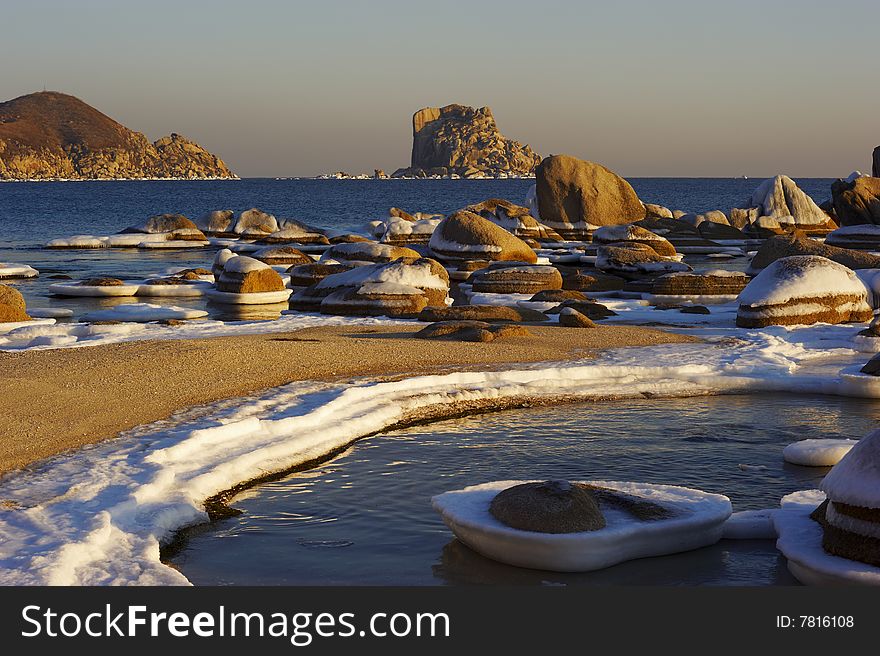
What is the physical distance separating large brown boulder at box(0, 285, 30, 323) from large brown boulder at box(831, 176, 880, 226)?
1611 inches

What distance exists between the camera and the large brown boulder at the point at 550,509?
7559 mm

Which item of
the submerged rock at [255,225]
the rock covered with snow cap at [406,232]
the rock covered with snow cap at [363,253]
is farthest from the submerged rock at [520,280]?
the submerged rock at [255,225]

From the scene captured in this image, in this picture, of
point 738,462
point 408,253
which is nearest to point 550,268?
point 408,253

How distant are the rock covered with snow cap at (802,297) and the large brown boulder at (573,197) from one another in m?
32.4

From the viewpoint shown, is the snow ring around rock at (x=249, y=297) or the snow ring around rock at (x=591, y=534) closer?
the snow ring around rock at (x=591, y=534)

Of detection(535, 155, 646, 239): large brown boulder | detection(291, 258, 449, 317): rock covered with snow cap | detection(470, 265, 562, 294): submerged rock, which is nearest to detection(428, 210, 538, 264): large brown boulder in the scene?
detection(470, 265, 562, 294): submerged rock

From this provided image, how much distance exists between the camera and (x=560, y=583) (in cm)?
738

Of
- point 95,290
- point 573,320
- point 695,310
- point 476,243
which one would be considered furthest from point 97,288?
point 695,310

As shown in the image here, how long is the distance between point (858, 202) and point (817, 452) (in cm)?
4574

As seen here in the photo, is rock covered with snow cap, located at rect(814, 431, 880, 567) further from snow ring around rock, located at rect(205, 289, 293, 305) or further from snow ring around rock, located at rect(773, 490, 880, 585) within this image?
snow ring around rock, located at rect(205, 289, 293, 305)

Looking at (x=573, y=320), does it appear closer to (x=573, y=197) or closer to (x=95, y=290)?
(x=95, y=290)

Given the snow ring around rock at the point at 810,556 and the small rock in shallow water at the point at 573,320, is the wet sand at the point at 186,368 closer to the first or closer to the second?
the small rock in shallow water at the point at 573,320

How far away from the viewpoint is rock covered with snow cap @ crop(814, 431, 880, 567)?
6.81m

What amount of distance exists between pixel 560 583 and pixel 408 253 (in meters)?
25.2
